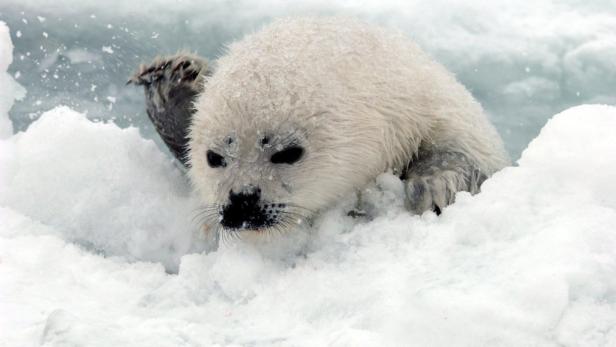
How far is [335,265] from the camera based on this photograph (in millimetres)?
2162

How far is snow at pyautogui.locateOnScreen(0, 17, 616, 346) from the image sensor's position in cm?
154

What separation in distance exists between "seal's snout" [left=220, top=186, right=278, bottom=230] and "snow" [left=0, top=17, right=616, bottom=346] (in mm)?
89

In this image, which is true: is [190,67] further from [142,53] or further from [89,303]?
[142,53]

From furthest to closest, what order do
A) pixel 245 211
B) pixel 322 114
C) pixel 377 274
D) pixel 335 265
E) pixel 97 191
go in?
pixel 97 191 → pixel 322 114 → pixel 245 211 → pixel 335 265 → pixel 377 274

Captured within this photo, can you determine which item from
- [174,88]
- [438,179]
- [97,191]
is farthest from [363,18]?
[438,179]

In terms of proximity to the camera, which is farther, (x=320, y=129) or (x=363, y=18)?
(x=363, y=18)

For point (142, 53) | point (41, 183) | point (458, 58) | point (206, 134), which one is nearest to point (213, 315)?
point (206, 134)

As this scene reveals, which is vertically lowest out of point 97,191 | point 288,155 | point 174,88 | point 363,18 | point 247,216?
point 247,216

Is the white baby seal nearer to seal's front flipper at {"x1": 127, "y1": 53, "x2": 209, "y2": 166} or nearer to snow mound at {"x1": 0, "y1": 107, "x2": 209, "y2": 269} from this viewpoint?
snow mound at {"x1": 0, "y1": 107, "x2": 209, "y2": 269}

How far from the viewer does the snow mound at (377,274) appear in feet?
5.01

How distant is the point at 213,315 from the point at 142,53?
477cm

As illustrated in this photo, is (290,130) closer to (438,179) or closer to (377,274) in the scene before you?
(438,179)

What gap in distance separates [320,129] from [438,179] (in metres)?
0.46

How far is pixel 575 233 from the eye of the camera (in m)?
1.71
